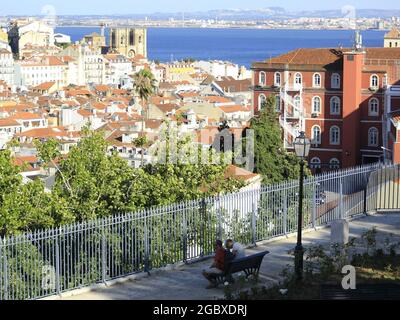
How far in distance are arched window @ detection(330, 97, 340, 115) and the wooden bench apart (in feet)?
101

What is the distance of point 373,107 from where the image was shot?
133ft

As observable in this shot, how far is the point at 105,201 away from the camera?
18.7 meters

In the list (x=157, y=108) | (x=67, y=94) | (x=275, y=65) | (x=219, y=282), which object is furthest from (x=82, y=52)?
(x=219, y=282)

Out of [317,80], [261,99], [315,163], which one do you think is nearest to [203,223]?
[315,163]

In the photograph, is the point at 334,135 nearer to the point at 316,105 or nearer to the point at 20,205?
the point at 316,105

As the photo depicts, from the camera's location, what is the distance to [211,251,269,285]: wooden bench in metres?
11.1

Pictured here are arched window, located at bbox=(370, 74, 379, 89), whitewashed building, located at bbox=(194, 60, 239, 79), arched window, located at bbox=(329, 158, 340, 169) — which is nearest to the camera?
arched window, located at bbox=(370, 74, 379, 89)

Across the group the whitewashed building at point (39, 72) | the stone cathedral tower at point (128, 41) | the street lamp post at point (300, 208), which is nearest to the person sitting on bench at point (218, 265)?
the street lamp post at point (300, 208)

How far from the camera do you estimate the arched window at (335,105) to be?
4168cm

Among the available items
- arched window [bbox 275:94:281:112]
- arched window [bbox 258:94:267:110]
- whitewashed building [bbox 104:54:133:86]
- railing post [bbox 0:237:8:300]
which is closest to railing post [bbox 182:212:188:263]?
railing post [bbox 0:237:8:300]

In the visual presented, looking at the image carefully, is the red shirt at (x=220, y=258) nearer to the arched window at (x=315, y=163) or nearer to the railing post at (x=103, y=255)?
the railing post at (x=103, y=255)

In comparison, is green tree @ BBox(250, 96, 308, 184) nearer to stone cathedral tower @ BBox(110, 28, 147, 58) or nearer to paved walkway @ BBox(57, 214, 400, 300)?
paved walkway @ BBox(57, 214, 400, 300)

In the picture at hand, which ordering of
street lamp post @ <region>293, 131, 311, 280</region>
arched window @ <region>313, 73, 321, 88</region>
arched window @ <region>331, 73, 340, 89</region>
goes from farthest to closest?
arched window @ <region>313, 73, 321, 88</region> → arched window @ <region>331, 73, 340, 89</region> → street lamp post @ <region>293, 131, 311, 280</region>

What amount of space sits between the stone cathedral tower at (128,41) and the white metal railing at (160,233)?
154572 millimetres
